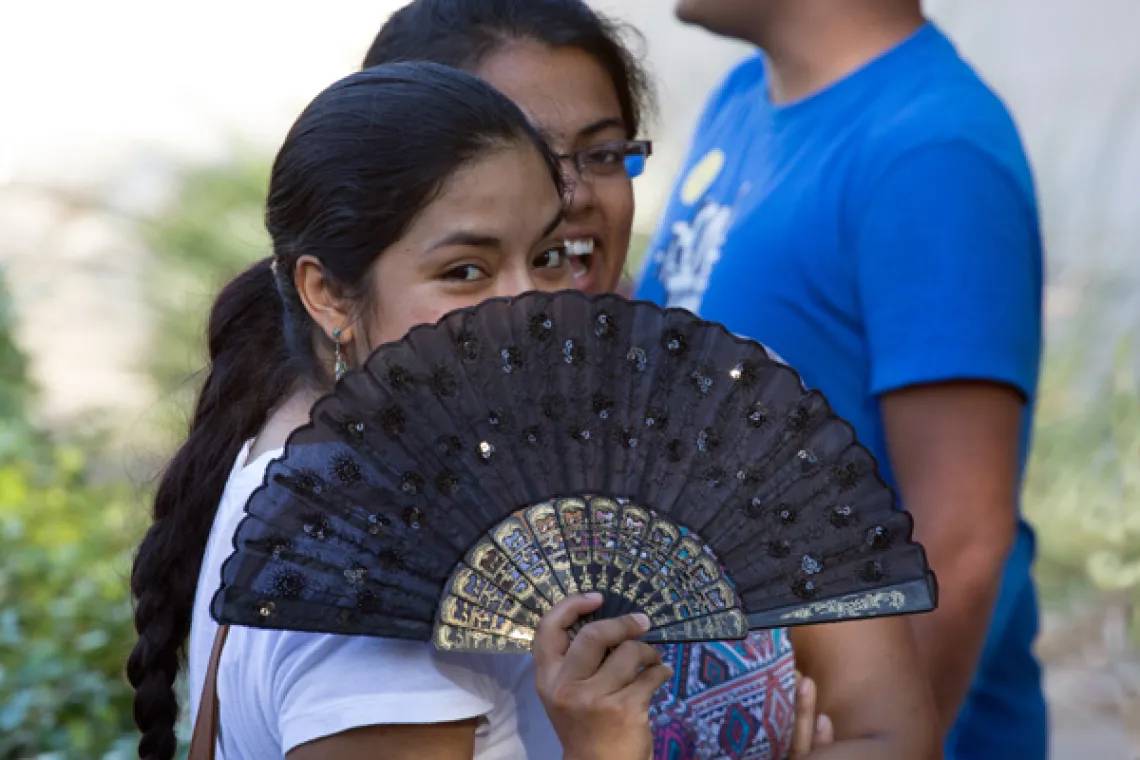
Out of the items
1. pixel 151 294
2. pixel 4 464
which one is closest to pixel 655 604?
pixel 4 464

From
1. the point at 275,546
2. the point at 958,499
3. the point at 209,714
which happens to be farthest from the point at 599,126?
the point at 209,714

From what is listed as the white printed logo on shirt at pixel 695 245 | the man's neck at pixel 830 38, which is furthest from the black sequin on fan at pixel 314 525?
the man's neck at pixel 830 38

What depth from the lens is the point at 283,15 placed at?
724 centimetres

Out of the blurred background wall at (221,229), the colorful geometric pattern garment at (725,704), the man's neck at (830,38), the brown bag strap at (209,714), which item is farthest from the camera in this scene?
the blurred background wall at (221,229)

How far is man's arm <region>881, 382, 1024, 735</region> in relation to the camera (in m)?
2.64

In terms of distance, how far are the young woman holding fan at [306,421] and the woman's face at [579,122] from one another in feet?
1.26

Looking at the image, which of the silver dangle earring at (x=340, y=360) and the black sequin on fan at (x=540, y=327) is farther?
the silver dangle earring at (x=340, y=360)

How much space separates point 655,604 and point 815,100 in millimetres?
1565

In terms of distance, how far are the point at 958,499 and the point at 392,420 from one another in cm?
125

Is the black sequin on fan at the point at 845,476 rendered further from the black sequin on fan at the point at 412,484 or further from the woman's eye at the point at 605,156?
the woman's eye at the point at 605,156

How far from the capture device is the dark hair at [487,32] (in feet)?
8.83

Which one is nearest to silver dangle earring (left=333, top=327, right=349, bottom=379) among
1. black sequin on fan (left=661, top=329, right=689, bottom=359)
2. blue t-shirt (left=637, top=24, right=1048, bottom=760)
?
black sequin on fan (left=661, top=329, right=689, bottom=359)

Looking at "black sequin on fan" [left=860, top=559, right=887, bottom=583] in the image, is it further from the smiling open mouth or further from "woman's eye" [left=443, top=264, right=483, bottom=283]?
the smiling open mouth

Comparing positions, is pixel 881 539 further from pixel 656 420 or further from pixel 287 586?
pixel 287 586
